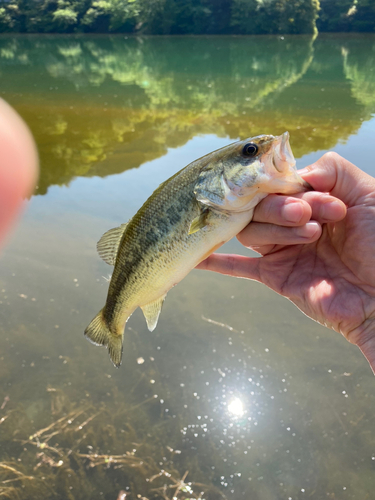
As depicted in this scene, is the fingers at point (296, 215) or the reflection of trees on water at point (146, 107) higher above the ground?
the fingers at point (296, 215)

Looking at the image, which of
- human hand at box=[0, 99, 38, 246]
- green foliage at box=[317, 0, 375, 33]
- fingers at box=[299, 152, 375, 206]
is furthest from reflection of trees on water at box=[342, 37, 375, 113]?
green foliage at box=[317, 0, 375, 33]

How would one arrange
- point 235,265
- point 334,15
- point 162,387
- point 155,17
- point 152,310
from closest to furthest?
1. point 152,310
2. point 235,265
3. point 162,387
4. point 334,15
5. point 155,17

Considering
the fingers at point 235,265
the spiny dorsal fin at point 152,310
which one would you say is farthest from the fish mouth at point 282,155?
the spiny dorsal fin at point 152,310

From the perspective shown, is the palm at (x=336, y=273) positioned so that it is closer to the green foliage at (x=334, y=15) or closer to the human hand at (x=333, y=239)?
the human hand at (x=333, y=239)

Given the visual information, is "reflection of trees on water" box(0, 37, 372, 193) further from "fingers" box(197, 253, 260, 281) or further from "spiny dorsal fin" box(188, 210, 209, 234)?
"spiny dorsal fin" box(188, 210, 209, 234)

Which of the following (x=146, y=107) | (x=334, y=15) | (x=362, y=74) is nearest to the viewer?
(x=146, y=107)

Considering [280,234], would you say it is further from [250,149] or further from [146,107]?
[146,107]

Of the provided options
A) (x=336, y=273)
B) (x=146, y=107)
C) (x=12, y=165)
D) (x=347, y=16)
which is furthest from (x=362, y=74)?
(x=347, y=16)
